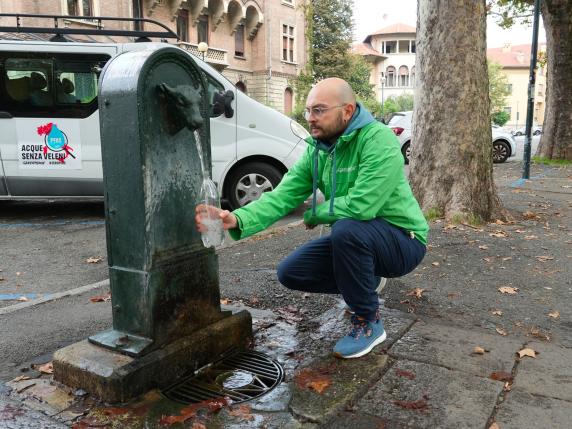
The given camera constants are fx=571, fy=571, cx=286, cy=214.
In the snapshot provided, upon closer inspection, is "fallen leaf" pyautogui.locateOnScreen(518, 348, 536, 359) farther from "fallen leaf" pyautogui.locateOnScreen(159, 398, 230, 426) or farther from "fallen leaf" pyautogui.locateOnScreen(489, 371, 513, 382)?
"fallen leaf" pyautogui.locateOnScreen(159, 398, 230, 426)

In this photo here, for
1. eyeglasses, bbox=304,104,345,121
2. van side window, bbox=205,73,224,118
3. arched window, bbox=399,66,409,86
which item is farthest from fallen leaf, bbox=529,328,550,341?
arched window, bbox=399,66,409,86

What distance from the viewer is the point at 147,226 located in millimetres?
2602

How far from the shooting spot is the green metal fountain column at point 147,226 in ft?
8.39

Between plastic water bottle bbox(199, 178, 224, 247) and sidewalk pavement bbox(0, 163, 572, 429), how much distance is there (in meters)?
0.74

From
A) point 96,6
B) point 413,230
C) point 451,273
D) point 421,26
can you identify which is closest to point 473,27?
point 421,26

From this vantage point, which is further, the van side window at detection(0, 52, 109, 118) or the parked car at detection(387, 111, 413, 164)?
the parked car at detection(387, 111, 413, 164)

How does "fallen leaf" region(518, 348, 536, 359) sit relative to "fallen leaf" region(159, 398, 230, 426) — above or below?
below

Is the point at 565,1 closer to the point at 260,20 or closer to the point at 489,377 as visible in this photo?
the point at 489,377

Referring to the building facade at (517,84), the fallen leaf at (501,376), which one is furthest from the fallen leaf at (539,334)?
the building facade at (517,84)

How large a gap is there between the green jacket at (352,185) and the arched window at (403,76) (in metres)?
81.6

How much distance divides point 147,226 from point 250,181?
4.99m

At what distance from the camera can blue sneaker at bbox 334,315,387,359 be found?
2.96m

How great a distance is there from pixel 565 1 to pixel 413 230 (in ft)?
48.0

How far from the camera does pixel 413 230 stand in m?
3.10
